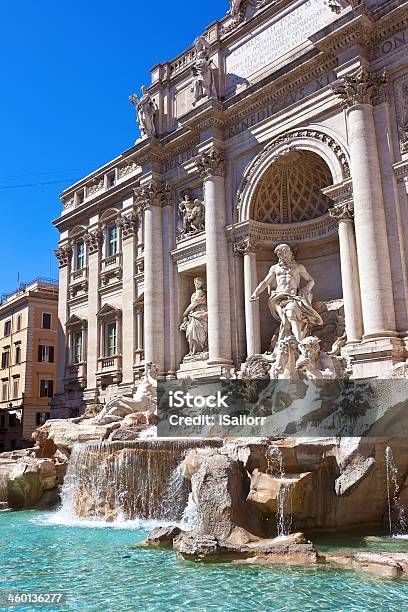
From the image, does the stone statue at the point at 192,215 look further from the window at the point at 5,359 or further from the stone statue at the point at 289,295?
the window at the point at 5,359

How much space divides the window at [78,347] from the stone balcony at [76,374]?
37 centimetres

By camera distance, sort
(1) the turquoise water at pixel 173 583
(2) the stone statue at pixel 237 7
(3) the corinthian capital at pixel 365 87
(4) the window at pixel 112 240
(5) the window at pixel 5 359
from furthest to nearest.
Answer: (5) the window at pixel 5 359
(4) the window at pixel 112 240
(2) the stone statue at pixel 237 7
(3) the corinthian capital at pixel 365 87
(1) the turquoise water at pixel 173 583

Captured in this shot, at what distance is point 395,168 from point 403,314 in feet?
13.2

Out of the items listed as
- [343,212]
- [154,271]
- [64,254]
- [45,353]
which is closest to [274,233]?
[343,212]

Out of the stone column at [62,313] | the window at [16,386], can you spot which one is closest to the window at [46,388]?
the window at [16,386]

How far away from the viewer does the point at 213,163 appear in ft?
72.5

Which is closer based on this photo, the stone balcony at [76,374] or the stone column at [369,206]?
the stone column at [369,206]

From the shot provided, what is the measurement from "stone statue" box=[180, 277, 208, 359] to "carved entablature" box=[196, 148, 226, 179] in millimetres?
3894

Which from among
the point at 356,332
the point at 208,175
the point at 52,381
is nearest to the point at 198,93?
the point at 208,175

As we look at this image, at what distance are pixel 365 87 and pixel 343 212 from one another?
354cm

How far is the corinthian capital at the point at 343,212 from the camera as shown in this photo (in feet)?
58.6

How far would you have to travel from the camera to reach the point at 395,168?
55.7 feet

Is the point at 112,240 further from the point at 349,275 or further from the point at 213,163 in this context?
the point at 349,275

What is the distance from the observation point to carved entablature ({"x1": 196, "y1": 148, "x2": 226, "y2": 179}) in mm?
22094
